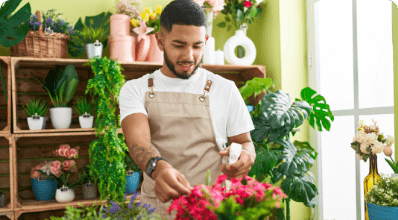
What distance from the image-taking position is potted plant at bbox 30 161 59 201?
2.39m

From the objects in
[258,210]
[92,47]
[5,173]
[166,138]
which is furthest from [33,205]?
[258,210]

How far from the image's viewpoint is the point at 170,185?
2.67 feet

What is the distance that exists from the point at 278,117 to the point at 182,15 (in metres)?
1.14

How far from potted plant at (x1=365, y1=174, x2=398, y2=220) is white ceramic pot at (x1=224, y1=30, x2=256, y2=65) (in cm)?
164

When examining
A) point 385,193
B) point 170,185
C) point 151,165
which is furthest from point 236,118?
point 385,193

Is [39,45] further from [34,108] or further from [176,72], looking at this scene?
[176,72]

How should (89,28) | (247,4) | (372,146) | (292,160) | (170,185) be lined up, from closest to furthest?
1. (170,185)
2. (372,146)
3. (292,160)
4. (89,28)
5. (247,4)

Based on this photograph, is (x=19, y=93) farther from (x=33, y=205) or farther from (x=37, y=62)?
(x=33, y=205)

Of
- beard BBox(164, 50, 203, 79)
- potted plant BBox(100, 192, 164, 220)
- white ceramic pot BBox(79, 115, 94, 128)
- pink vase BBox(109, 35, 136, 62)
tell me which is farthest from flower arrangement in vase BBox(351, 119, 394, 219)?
white ceramic pot BBox(79, 115, 94, 128)

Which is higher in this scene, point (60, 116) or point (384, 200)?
point (60, 116)

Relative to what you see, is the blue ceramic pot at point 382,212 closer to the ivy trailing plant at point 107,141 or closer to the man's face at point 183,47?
the man's face at point 183,47

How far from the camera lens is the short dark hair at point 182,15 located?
1.20m

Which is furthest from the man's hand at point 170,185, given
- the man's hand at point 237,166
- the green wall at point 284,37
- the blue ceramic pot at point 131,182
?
the green wall at point 284,37

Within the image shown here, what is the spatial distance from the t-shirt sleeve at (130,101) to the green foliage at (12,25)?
1.33 metres
